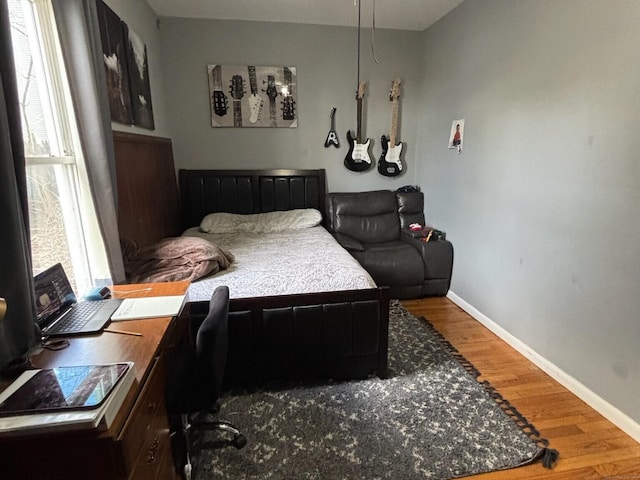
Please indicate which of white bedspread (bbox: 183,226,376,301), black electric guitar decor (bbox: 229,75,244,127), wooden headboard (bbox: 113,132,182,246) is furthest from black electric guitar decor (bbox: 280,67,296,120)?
white bedspread (bbox: 183,226,376,301)

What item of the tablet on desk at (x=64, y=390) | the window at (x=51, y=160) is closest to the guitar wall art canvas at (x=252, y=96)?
the window at (x=51, y=160)

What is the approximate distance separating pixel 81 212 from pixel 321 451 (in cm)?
158

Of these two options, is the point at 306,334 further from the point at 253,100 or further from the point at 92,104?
the point at 253,100

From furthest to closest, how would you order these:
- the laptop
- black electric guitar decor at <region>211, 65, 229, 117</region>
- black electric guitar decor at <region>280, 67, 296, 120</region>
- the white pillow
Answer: black electric guitar decor at <region>280, 67, 296, 120</region> < black electric guitar decor at <region>211, 65, 229, 117</region> < the white pillow < the laptop

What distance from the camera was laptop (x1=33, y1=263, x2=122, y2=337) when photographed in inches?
50.9

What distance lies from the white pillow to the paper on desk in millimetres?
1837

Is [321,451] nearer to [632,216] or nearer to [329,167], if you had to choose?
[632,216]

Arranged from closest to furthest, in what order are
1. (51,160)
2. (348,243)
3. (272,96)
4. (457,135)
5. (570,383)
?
(51,160)
(570,383)
(457,135)
(348,243)
(272,96)

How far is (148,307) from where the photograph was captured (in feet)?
4.88

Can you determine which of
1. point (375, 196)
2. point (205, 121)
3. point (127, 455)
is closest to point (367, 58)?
point (375, 196)

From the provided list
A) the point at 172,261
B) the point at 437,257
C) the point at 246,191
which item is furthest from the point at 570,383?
the point at 246,191

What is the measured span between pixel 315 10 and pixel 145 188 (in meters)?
2.12

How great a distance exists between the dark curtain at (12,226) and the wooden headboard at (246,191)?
2523 mm

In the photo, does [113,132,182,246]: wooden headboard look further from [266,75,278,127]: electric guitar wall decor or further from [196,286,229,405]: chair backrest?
[196,286,229,405]: chair backrest
